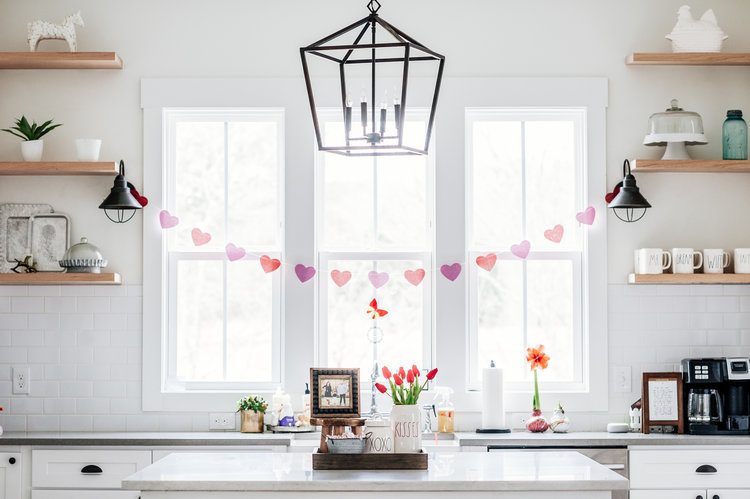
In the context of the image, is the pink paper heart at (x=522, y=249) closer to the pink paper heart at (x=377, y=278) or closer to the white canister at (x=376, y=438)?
the pink paper heart at (x=377, y=278)

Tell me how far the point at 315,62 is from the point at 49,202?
1.70 metres

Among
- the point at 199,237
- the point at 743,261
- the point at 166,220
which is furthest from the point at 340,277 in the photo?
the point at 743,261

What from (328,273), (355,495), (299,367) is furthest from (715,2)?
(355,495)

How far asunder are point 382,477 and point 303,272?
2.09 meters

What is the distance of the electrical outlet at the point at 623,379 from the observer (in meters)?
5.15

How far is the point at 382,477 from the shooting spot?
3229 millimetres

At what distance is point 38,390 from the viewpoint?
514cm

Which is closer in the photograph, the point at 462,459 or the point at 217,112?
the point at 462,459

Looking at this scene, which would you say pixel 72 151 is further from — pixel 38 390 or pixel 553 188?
pixel 553 188

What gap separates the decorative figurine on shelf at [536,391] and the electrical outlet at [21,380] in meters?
2.77

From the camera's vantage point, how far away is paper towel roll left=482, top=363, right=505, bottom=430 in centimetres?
493

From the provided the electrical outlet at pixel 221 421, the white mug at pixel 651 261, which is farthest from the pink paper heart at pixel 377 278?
the white mug at pixel 651 261

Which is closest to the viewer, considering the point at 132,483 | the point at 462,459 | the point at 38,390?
the point at 132,483

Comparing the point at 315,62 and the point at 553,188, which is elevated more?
the point at 315,62
